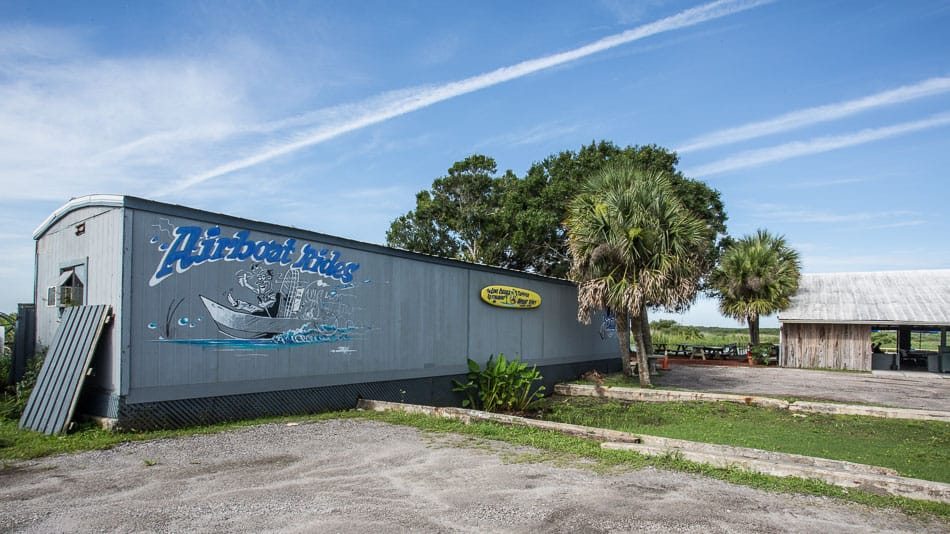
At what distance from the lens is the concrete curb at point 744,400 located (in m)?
11.9

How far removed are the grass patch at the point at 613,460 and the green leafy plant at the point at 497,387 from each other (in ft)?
12.8

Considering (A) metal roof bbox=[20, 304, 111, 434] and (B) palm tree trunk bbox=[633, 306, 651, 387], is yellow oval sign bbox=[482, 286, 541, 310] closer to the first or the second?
(B) palm tree trunk bbox=[633, 306, 651, 387]

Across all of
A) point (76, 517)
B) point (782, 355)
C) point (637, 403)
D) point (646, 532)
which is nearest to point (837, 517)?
point (646, 532)

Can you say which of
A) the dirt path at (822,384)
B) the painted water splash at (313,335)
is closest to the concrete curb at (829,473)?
the painted water splash at (313,335)

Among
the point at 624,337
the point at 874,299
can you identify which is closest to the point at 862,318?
the point at 874,299

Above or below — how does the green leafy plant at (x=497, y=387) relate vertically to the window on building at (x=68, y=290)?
below

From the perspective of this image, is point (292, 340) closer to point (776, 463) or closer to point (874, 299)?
point (776, 463)

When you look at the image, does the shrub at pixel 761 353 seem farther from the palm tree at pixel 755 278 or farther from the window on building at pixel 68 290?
the window on building at pixel 68 290

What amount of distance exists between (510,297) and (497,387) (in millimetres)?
2883

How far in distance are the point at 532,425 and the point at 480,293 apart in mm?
5903

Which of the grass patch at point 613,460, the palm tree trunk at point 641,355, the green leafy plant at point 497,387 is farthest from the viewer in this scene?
the palm tree trunk at point 641,355

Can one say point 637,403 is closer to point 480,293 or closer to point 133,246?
point 480,293

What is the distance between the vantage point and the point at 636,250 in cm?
1639

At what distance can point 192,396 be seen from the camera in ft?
28.0
